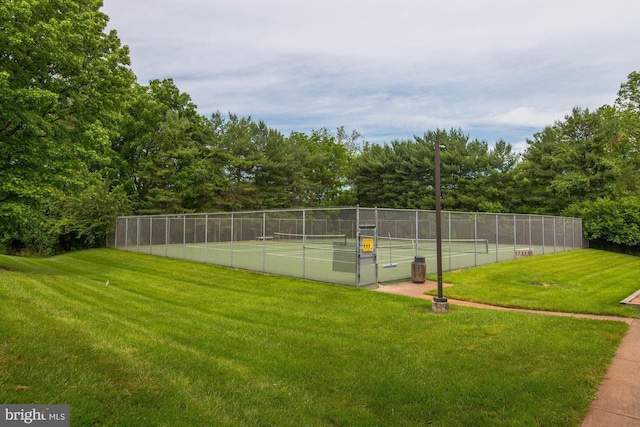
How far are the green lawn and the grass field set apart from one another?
61.9 inches

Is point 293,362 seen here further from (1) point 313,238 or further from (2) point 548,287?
(1) point 313,238

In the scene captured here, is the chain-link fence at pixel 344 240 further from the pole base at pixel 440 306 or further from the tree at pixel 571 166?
the tree at pixel 571 166

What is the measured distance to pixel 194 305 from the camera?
8.29m

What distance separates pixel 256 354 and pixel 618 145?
42.2 m

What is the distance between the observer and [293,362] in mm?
4832

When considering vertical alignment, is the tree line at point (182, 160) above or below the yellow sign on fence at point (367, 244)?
above

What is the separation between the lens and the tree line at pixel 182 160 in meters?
11.9

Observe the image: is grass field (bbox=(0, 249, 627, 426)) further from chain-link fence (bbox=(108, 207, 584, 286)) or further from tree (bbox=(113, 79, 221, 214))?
tree (bbox=(113, 79, 221, 214))

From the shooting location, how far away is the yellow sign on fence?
10.5m

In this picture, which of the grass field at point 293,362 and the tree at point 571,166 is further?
the tree at point 571,166

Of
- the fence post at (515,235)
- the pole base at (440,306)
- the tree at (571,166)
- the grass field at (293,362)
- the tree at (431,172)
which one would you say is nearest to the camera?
the grass field at (293,362)

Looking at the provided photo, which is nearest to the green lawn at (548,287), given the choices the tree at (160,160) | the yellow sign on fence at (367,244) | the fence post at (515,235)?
the yellow sign on fence at (367,244)

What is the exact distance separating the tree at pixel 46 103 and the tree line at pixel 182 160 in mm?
44

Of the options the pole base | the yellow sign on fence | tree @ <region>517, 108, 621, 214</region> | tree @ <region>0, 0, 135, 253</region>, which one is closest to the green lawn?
the pole base
